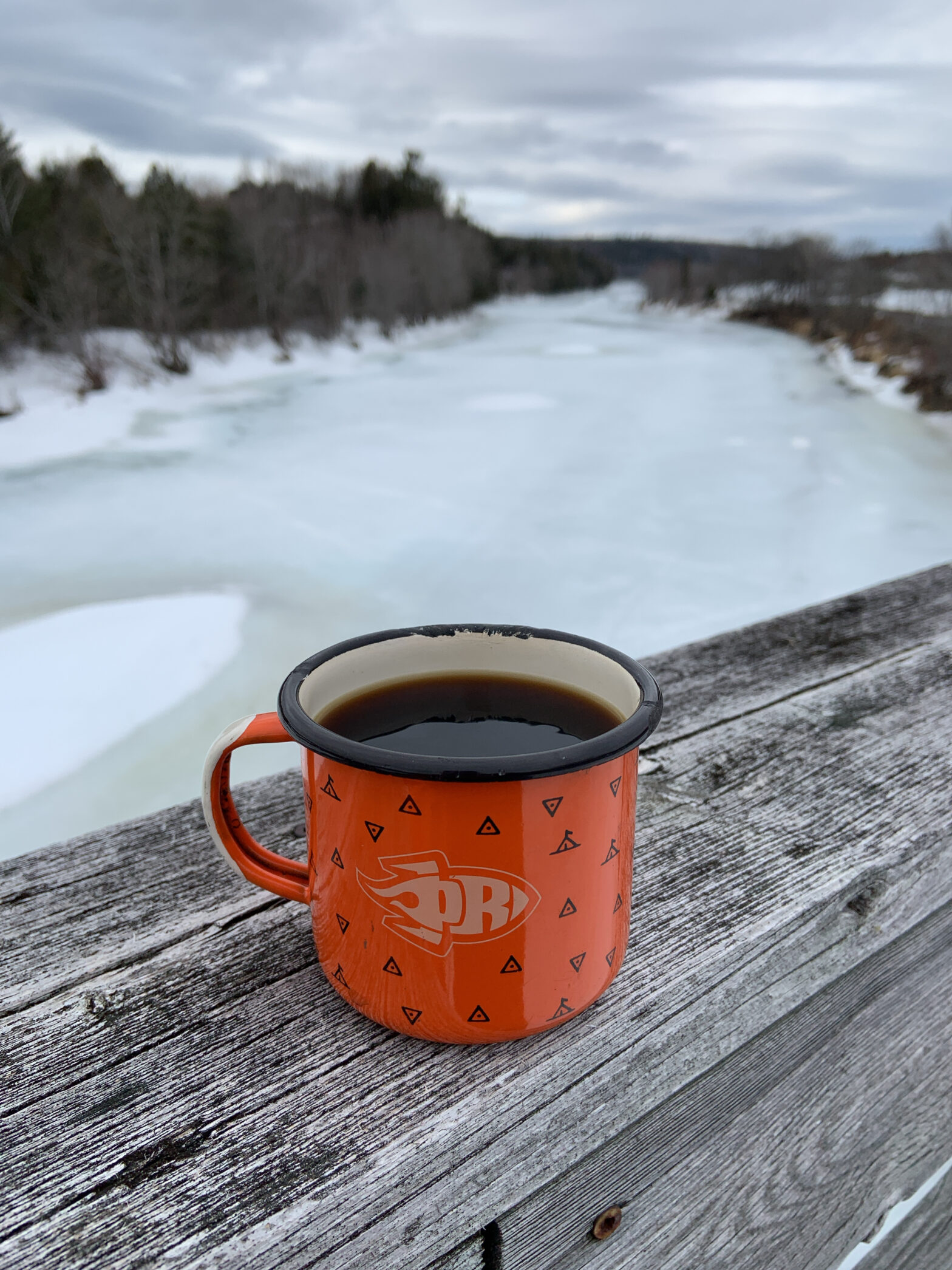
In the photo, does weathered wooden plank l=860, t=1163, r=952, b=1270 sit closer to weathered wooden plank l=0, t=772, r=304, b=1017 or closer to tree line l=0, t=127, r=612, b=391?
weathered wooden plank l=0, t=772, r=304, b=1017

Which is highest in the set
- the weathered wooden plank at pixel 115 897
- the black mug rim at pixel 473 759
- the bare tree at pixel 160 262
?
the bare tree at pixel 160 262

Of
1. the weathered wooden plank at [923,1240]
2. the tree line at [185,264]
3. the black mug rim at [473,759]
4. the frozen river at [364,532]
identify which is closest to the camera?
the black mug rim at [473,759]

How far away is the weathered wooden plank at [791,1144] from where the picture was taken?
49cm

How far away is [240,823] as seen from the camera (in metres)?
0.46

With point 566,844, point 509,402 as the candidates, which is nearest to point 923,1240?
point 566,844

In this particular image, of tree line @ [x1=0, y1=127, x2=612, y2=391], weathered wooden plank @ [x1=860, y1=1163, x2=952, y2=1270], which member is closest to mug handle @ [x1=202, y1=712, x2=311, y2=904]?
weathered wooden plank @ [x1=860, y1=1163, x2=952, y2=1270]

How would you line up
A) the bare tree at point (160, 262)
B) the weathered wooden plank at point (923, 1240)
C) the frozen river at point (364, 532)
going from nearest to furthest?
1. the weathered wooden plank at point (923, 1240)
2. the frozen river at point (364, 532)
3. the bare tree at point (160, 262)

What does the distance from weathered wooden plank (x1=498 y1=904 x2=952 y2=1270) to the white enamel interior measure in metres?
0.28

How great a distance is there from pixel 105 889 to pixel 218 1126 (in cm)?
23

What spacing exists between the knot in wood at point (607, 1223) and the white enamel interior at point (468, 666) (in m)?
0.31

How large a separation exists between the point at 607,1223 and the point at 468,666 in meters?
0.35

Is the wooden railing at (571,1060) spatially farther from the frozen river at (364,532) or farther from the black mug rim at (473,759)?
the frozen river at (364,532)

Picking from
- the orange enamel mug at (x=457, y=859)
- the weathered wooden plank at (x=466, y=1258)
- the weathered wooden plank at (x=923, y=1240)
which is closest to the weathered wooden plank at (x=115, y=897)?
the orange enamel mug at (x=457, y=859)

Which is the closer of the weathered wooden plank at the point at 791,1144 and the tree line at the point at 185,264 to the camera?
the weathered wooden plank at the point at 791,1144
